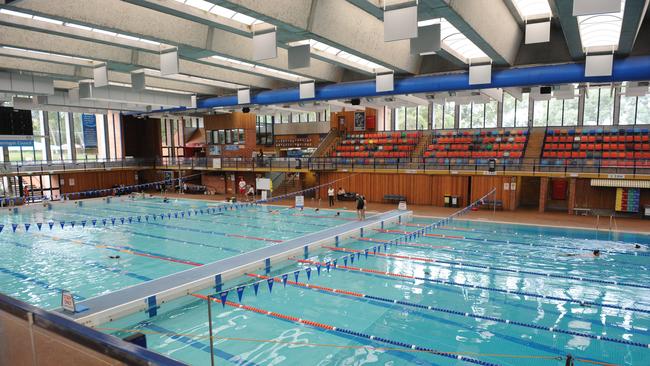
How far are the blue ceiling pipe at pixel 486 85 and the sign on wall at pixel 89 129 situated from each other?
19.8 meters

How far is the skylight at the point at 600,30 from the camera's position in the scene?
7500 mm

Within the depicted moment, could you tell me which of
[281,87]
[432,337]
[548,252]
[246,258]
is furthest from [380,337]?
[281,87]

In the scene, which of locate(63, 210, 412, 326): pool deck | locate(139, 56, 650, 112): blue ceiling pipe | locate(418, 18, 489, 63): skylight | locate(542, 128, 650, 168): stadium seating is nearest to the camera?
locate(63, 210, 412, 326): pool deck

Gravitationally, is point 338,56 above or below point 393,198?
above

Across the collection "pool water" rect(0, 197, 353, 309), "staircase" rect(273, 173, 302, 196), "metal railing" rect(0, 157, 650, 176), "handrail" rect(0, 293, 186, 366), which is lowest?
"pool water" rect(0, 197, 353, 309)

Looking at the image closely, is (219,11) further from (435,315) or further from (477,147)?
(477,147)

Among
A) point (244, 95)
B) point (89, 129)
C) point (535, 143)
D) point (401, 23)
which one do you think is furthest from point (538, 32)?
point (89, 129)

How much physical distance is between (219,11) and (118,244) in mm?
9051

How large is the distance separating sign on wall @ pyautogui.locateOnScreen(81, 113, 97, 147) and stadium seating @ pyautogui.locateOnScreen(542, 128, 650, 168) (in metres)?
31.1

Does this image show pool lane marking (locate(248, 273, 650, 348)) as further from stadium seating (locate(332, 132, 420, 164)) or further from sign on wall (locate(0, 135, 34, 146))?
sign on wall (locate(0, 135, 34, 146))

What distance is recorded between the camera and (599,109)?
73.6 feet

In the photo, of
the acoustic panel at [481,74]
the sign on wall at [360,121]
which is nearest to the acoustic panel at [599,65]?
the acoustic panel at [481,74]

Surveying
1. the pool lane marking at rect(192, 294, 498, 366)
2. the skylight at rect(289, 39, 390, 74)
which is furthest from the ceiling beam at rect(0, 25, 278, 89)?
the pool lane marking at rect(192, 294, 498, 366)

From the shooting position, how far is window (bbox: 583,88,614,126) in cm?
2227
